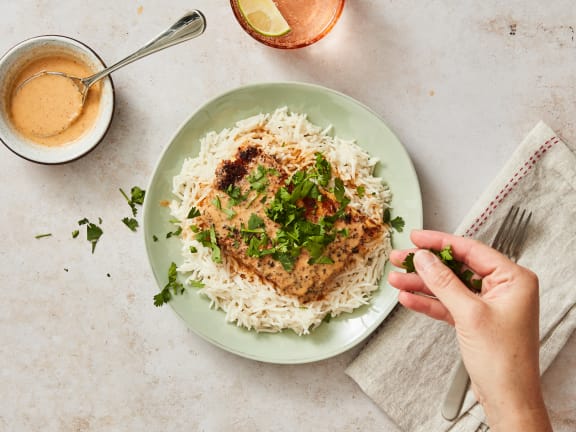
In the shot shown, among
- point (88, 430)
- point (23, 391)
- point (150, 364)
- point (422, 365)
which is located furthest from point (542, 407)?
point (23, 391)

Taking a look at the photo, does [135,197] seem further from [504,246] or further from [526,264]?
[526,264]

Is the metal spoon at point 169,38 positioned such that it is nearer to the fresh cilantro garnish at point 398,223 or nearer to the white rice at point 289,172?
the white rice at point 289,172

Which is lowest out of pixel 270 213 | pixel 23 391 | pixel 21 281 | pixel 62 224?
pixel 23 391

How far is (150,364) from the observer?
13.7 feet

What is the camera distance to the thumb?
9.50 feet

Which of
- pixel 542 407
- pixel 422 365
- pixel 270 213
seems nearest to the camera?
pixel 542 407

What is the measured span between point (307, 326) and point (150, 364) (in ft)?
3.97

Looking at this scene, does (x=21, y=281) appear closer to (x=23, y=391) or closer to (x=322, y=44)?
(x=23, y=391)

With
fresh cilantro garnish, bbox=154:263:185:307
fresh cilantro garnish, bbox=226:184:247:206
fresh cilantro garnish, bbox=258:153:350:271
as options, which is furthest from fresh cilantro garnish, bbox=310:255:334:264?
fresh cilantro garnish, bbox=154:263:185:307

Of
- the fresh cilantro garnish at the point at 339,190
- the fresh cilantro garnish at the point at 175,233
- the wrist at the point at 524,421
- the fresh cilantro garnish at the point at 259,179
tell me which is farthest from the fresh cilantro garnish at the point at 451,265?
the fresh cilantro garnish at the point at 175,233

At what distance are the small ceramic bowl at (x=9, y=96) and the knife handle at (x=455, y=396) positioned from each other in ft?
9.11

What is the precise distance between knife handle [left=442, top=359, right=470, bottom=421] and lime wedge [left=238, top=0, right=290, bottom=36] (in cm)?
242

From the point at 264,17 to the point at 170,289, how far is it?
182 cm

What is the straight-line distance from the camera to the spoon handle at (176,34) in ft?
12.3
